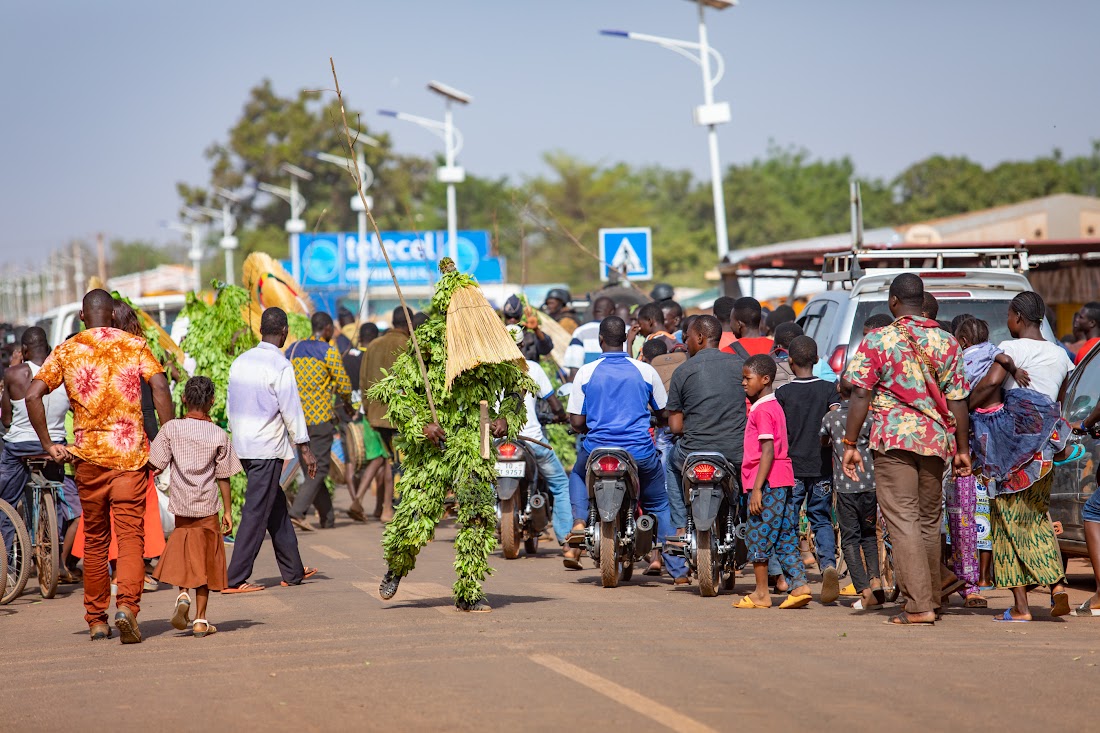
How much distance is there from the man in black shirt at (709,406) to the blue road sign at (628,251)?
37.4 ft

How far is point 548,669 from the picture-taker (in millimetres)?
7094

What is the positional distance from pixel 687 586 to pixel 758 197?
6979cm

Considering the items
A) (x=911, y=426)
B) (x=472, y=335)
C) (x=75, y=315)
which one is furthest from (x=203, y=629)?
(x=75, y=315)

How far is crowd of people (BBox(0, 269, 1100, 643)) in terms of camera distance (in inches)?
342

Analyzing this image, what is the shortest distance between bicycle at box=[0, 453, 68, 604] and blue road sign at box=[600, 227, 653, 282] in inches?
461

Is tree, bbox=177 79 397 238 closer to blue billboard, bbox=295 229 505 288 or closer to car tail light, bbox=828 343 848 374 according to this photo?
blue billboard, bbox=295 229 505 288

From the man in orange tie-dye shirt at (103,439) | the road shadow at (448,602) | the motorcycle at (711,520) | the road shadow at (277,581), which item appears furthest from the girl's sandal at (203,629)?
the motorcycle at (711,520)

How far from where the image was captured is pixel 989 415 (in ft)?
29.9

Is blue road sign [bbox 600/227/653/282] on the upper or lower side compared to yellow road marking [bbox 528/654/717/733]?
upper

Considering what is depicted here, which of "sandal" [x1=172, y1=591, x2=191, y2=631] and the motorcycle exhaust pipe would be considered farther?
the motorcycle exhaust pipe

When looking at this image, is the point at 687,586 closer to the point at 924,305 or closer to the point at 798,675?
the point at 924,305

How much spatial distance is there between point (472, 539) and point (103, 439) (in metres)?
2.29

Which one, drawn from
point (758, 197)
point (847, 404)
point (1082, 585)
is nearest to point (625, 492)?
point (847, 404)

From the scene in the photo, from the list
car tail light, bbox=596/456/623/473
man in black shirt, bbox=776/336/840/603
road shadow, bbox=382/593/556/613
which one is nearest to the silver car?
man in black shirt, bbox=776/336/840/603
